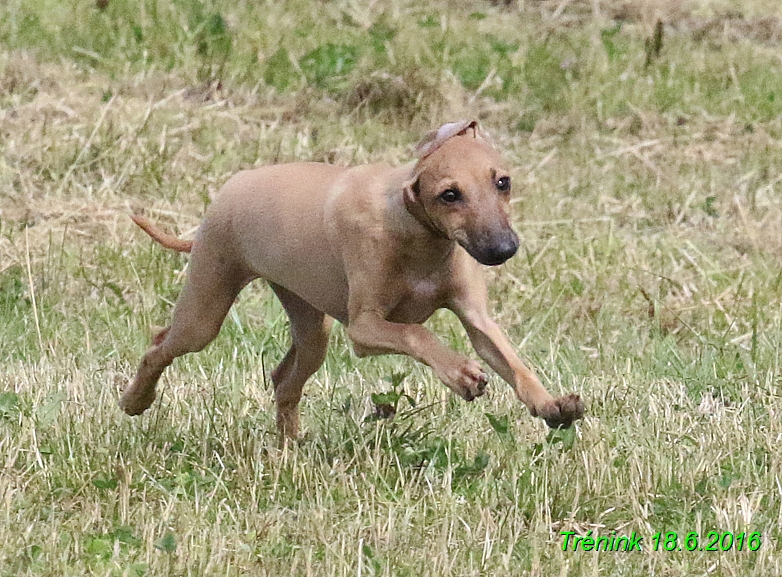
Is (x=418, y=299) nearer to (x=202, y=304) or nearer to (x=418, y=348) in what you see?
(x=418, y=348)

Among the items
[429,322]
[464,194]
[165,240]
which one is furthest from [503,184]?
[429,322]

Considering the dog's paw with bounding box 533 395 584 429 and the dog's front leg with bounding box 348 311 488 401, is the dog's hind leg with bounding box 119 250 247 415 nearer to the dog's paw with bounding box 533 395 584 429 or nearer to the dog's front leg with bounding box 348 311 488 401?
the dog's front leg with bounding box 348 311 488 401

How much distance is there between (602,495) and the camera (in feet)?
13.7

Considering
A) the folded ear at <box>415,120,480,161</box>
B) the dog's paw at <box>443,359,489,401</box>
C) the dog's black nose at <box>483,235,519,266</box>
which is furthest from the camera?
the folded ear at <box>415,120,480,161</box>

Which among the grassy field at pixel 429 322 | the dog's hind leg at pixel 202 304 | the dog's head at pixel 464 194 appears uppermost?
the dog's head at pixel 464 194

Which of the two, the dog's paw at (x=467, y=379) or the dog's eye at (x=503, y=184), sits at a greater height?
the dog's eye at (x=503, y=184)

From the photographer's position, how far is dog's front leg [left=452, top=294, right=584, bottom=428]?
12.7 ft

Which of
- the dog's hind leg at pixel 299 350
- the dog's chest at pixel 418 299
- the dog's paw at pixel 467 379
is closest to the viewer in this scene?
the dog's paw at pixel 467 379

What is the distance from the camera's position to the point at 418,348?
4.00 metres

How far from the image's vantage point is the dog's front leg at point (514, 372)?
3.88m

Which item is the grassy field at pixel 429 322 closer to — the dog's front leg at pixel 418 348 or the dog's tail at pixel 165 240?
the dog's front leg at pixel 418 348

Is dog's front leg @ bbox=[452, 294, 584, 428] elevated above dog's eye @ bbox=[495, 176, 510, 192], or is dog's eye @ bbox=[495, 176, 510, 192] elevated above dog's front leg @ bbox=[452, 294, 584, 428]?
dog's eye @ bbox=[495, 176, 510, 192]

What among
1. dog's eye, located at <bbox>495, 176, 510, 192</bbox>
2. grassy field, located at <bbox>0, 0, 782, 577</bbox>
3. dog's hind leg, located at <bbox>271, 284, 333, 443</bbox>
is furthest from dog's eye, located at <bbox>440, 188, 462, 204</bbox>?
dog's hind leg, located at <bbox>271, 284, 333, 443</bbox>

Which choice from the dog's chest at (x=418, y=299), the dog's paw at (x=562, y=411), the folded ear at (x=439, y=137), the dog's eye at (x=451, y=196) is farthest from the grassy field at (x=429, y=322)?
the folded ear at (x=439, y=137)
